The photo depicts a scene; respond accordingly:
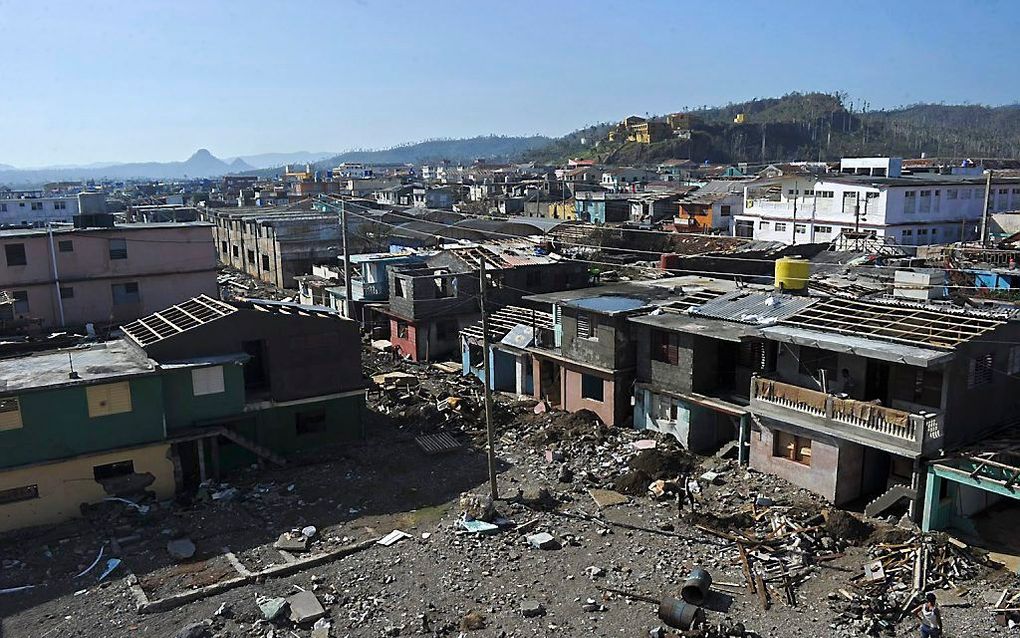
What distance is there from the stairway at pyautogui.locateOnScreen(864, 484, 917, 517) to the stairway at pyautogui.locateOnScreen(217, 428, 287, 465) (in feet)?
56.1

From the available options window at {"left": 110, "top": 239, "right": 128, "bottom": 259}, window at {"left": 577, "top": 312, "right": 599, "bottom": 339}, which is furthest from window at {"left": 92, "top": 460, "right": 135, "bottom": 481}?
Answer: window at {"left": 110, "top": 239, "right": 128, "bottom": 259}

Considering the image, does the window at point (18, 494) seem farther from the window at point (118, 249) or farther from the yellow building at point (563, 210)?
the yellow building at point (563, 210)

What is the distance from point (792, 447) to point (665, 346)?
5452 mm

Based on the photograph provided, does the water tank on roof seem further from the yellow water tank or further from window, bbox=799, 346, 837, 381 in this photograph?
window, bbox=799, 346, 837, 381

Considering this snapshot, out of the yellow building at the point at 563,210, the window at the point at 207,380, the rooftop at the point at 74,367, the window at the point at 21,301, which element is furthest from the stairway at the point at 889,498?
the yellow building at the point at 563,210

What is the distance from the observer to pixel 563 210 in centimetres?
8888

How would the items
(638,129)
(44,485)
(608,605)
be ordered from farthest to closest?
(638,129) < (44,485) < (608,605)

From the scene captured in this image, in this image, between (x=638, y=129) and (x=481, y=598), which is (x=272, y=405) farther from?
(x=638, y=129)

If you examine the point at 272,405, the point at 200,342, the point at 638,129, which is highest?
the point at 638,129

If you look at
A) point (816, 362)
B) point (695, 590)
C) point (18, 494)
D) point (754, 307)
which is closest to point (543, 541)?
point (695, 590)

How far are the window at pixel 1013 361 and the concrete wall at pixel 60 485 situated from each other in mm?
23376

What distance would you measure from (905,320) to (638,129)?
158324 mm

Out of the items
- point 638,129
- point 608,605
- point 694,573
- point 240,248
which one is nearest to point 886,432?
point 694,573

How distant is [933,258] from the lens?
1693 inches
